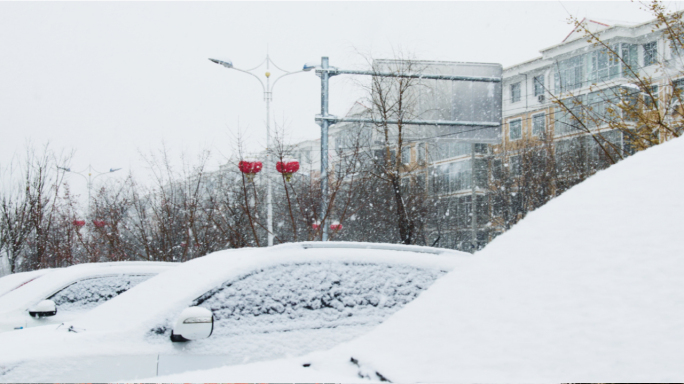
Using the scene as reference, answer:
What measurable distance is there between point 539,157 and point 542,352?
27.9 m

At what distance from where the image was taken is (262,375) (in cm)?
214

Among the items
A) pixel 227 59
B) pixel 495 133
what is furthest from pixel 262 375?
pixel 227 59

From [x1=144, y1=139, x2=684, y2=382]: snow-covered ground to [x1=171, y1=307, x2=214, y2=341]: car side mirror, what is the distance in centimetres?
69

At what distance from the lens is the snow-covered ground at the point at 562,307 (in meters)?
1.62

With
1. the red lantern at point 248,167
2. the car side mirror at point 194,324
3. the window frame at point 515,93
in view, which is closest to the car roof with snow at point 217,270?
the car side mirror at point 194,324

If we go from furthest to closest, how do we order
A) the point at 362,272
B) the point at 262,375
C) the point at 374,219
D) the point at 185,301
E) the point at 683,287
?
the point at 374,219
the point at 362,272
the point at 185,301
the point at 262,375
the point at 683,287

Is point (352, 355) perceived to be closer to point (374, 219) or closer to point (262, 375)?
point (262, 375)

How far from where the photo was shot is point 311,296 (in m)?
3.55

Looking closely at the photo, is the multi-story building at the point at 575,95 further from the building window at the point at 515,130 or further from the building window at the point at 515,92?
the building window at the point at 515,92

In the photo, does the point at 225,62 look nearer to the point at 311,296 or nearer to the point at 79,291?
the point at 79,291

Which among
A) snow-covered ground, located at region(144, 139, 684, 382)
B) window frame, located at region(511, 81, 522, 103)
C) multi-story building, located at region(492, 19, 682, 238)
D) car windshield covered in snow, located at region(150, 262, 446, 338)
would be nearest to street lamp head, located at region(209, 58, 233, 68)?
multi-story building, located at region(492, 19, 682, 238)

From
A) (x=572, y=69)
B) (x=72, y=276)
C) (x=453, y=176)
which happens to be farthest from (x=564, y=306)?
(x=453, y=176)

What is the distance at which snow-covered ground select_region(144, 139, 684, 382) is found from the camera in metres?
1.62

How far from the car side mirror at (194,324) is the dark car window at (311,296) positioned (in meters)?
0.26
